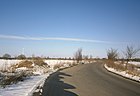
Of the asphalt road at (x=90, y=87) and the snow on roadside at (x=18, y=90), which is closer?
the snow on roadside at (x=18, y=90)

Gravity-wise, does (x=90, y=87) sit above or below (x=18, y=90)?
below

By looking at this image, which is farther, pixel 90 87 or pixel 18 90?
pixel 90 87

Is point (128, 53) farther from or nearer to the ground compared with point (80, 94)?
farther from the ground

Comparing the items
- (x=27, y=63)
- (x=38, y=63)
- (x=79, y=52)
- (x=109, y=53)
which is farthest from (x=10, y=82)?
(x=79, y=52)

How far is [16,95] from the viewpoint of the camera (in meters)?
10.1

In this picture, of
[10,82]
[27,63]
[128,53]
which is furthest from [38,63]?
[10,82]

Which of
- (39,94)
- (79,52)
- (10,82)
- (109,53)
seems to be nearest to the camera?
(39,94)

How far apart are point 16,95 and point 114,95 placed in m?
4.84

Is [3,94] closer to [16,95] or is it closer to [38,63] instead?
[16,95]

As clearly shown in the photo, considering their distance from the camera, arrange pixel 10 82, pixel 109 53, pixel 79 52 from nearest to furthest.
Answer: pixel 10 82, pixel 109 53, pixel 79 52

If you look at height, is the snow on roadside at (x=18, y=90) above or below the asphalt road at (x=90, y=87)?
above

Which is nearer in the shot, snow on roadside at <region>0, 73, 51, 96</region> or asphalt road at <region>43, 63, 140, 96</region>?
snow on roadside at <region>0, 73, 51, 96</region>

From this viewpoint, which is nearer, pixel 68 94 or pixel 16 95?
pixel 16 95

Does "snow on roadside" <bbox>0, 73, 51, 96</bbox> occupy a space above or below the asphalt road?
above
